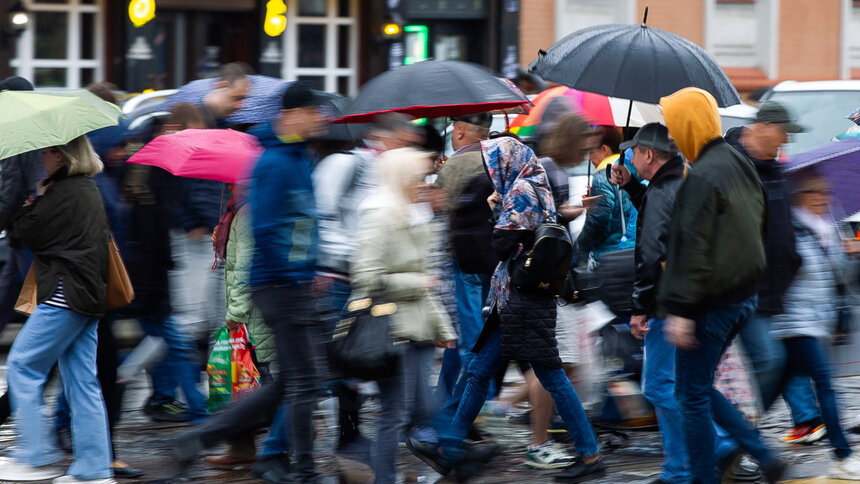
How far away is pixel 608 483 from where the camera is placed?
20.2 feet

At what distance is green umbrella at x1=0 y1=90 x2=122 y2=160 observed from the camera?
18.6ft

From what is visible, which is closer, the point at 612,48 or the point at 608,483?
the point at 608,483

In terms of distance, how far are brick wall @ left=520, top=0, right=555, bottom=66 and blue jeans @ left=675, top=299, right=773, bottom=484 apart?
1454 centimetres

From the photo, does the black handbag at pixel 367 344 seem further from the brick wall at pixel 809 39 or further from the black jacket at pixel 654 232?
the brick wall at pixel 809 39

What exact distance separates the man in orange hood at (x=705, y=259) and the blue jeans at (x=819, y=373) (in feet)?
2.94

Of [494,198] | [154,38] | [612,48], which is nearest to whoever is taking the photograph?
[494,198]

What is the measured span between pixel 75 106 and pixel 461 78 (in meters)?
2.20

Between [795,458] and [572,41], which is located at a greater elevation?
[572,41]

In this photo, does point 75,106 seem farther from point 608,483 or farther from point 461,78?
point 608,483

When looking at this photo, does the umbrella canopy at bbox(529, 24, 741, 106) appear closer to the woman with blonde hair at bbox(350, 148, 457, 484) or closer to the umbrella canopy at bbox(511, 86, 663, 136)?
the umbrella canopy at bbox(511, 86, 663, 136)

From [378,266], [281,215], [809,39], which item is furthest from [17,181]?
[809,39]

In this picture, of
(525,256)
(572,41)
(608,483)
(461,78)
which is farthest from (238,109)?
(608,483)

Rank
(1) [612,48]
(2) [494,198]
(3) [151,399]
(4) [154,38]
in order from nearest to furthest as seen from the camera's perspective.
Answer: (2) [494,198], (1) [612,48], (3) [151,399], (4) [154,38]

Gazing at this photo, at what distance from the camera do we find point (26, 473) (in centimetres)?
604
